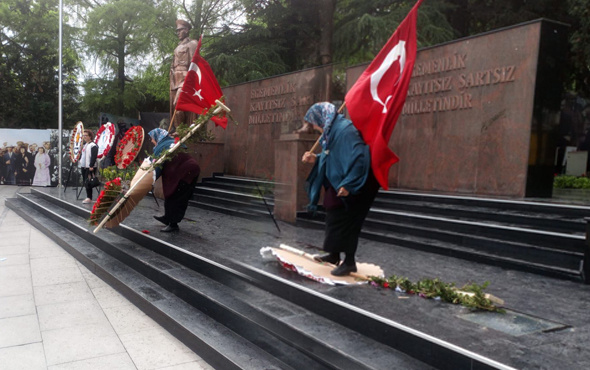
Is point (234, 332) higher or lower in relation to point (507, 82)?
lower

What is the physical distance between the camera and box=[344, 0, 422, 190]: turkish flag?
412 cm

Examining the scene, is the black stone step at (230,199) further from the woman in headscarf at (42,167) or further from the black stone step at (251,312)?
the woman in headscarf at (42,167)

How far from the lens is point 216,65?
53.4 ft

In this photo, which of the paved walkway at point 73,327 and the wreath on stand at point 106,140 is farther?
the wreath on stand at point 106,140

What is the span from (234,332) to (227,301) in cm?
34

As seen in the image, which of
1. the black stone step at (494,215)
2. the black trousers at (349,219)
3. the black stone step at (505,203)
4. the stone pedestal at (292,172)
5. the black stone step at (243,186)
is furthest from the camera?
the black stone step at (243,186)

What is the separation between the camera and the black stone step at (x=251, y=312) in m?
3.07

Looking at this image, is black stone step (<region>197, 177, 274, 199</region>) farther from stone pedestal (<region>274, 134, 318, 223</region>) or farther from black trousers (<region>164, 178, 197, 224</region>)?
black trousers (<region>164, 178, 197, 224</region>)

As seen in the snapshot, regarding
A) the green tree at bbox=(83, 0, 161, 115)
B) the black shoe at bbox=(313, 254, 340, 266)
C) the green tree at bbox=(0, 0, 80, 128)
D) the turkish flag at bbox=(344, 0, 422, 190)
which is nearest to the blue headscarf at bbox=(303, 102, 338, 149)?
the turkish flag at bbox=(344, 0, 422, 190)

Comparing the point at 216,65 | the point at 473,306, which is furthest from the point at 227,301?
the point at 216,65

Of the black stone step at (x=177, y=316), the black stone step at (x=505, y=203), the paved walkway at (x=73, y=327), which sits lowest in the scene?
the paved walkway at (x=73, y=327)

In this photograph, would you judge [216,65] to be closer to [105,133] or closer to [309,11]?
[309,11]

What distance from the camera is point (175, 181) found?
23.7ft

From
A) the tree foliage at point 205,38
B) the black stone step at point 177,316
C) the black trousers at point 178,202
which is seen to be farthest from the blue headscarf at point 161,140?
the tree foliage at point 205,38
